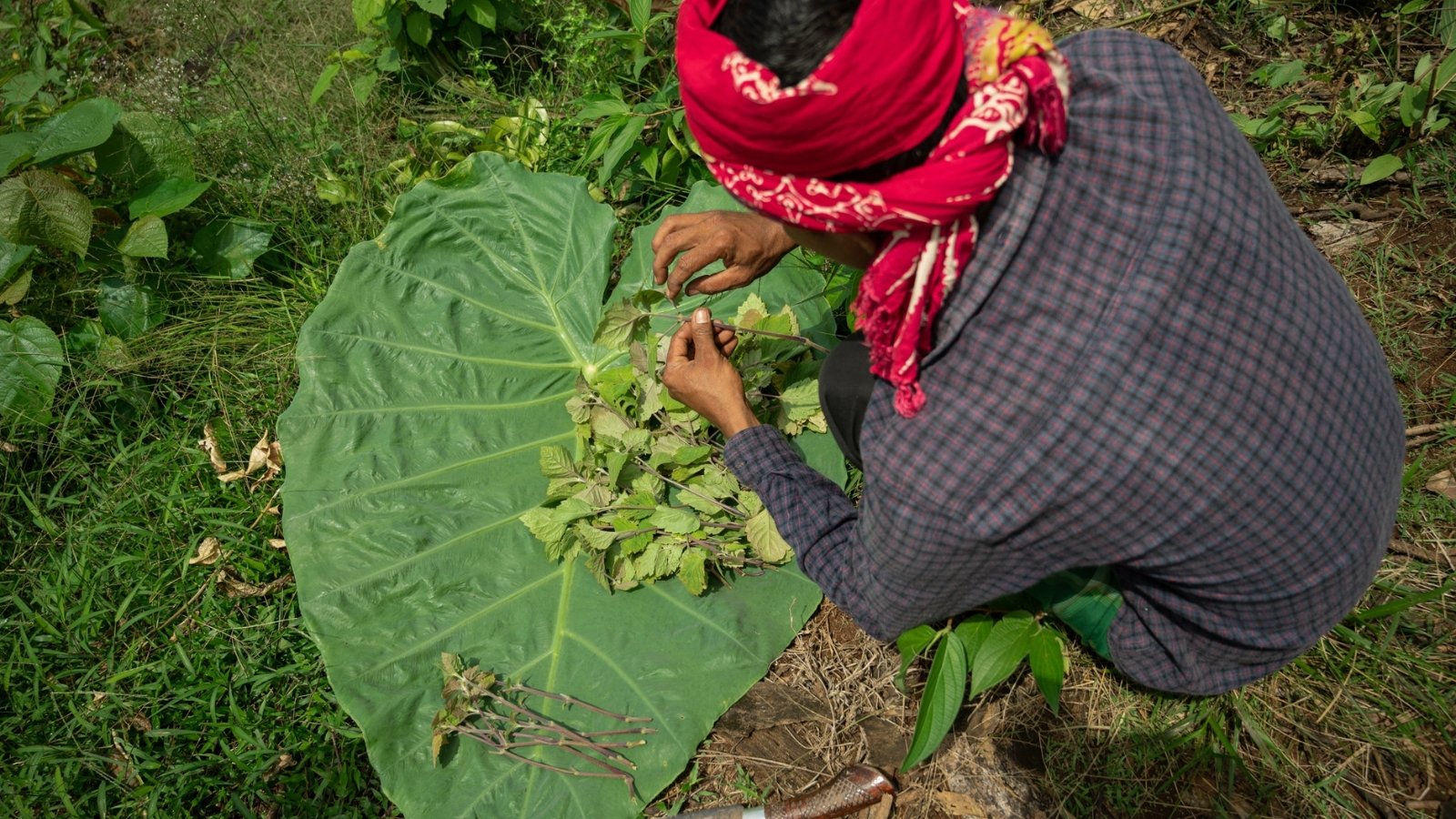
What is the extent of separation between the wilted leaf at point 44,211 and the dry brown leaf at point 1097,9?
3.15m

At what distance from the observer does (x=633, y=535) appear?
2205mm

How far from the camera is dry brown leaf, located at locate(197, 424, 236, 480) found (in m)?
2.59

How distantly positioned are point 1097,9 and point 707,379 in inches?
88.4

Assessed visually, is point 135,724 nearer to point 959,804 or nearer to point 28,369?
point 28,369

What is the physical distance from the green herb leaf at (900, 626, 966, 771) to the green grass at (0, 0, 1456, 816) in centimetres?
39

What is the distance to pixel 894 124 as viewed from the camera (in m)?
1.06

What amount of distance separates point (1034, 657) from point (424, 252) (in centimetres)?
179

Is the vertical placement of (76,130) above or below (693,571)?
above

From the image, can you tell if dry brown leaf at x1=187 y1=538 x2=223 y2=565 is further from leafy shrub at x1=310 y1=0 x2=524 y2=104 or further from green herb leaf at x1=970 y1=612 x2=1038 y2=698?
green herb leaf at x1=970 y1=612 x2=1038 y2=698

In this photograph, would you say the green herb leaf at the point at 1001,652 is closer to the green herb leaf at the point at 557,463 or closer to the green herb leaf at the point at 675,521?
the green herb leaf at the point at 675,521

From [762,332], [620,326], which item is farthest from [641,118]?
[762,332]

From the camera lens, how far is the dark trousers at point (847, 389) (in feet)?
6.02

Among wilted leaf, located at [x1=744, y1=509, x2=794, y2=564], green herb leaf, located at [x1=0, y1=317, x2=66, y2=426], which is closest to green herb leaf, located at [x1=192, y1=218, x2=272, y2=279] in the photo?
green herb leaf, located at [x1=0, y1=317, x2=66, y2=426]

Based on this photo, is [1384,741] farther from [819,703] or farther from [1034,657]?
[819,703]
